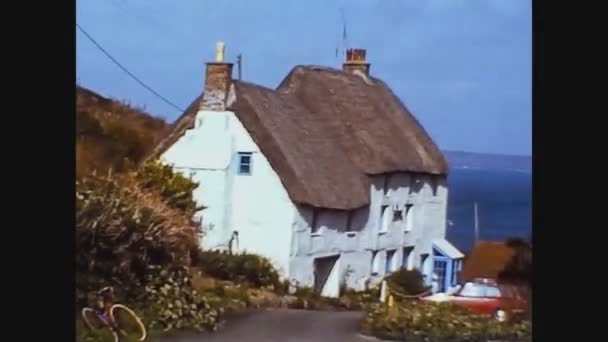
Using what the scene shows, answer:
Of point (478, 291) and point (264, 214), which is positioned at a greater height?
point (264, 214)

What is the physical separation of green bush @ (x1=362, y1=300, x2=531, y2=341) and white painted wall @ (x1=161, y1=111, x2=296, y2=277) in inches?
6.0

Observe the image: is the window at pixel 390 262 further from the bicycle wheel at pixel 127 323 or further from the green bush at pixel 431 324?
the bicycle wheel at pixel 127 323

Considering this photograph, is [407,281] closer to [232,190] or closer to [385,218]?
[385,218]

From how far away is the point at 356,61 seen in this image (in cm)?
186

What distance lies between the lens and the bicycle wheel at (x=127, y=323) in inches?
71.1

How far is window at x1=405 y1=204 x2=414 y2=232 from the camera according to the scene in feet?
6.21

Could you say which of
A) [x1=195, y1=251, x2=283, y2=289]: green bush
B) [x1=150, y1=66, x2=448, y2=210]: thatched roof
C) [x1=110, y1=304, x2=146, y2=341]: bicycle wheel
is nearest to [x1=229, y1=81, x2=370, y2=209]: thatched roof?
[x1=150, y1=66, x2=448, y2=210]: thatched roof

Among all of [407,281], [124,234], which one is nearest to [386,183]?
[407,281]

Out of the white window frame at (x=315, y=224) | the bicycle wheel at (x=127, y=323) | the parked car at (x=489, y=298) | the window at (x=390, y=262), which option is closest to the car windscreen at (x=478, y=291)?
the parked car at (x=489, y=298)

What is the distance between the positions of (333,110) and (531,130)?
291 mm

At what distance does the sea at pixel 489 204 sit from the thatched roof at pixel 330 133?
0.04m

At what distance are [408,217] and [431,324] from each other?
0.17 meters

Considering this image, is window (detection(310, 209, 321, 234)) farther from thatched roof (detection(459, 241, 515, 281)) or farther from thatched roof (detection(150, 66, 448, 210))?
thatched roof (detection(459, 241, 515, 281))
